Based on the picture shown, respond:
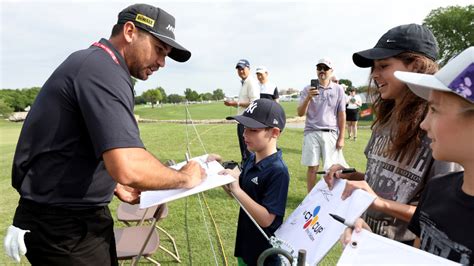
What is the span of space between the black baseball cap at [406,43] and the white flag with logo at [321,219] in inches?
31.0

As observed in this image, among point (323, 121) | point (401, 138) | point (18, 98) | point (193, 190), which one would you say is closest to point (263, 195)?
point (193, 190)

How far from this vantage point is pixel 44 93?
1674mm

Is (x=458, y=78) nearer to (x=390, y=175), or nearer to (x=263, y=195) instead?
(x=390, y=175)

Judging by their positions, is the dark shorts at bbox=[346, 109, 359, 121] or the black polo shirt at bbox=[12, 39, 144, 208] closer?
the black polo shirt at bbox=[12, 39, 144, 208]

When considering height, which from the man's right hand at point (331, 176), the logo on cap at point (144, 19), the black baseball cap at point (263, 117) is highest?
the logo on cap at point (144, 19)

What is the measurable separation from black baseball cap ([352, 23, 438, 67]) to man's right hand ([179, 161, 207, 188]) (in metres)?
1.19

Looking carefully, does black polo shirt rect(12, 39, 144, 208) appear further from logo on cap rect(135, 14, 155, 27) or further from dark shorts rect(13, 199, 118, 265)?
logo on cap rect(135, 14, 155, 27)

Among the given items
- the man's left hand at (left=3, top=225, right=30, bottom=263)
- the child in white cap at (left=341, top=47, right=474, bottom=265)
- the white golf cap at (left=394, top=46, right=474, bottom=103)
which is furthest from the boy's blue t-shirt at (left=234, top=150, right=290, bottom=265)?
the man's left hand at (left=3, top=225, right=30, bottom=263)

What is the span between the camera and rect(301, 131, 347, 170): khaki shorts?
5.21 meters

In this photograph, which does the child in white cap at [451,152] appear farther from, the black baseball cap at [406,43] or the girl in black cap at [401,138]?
the black baseball cap at [406,43]

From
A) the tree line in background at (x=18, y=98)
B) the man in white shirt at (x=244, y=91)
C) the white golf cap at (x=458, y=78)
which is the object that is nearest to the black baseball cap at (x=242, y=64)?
the man in white shirt at (x=244, y=91)

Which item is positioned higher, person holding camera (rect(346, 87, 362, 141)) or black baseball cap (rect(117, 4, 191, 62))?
black baseball cap (rect(117, 4, 191, 62))

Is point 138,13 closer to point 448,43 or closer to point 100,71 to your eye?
point 100,71

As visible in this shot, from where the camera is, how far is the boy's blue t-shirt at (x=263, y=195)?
6.40ft
